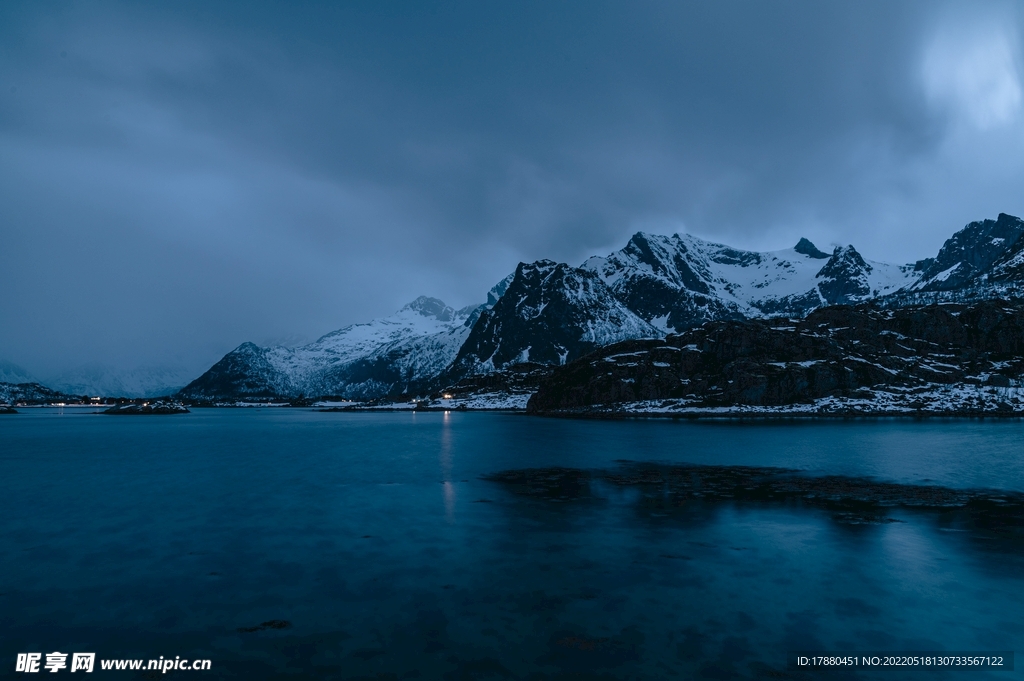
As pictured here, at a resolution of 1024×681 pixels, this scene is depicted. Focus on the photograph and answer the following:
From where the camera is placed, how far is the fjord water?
599 inches

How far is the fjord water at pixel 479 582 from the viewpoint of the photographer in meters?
15.2

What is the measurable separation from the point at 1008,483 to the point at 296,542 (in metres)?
56.0

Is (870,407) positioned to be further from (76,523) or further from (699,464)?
(76,523)

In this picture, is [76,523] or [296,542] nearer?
[296,542]

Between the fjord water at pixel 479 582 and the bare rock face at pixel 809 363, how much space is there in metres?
133

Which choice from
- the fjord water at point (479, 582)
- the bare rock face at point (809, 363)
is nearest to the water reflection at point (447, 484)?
the fjord water at point (479, 582)

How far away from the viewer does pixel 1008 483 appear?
4288 centimetres

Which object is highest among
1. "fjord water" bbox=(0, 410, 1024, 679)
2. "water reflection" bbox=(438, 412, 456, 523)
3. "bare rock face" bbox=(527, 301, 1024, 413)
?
"bare rock face" bbox=(527, 301, 1024, 413)

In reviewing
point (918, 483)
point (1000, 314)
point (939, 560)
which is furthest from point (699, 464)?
point (1000, 314)

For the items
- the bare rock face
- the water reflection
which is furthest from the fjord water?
the bare rock face

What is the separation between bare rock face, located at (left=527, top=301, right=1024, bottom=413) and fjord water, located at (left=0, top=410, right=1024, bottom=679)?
133 metres

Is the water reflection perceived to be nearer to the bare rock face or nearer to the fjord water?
the fjord water

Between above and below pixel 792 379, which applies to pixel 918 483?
below

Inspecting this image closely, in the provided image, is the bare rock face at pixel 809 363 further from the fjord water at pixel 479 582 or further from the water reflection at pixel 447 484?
the fjord water at pixel 479 582
